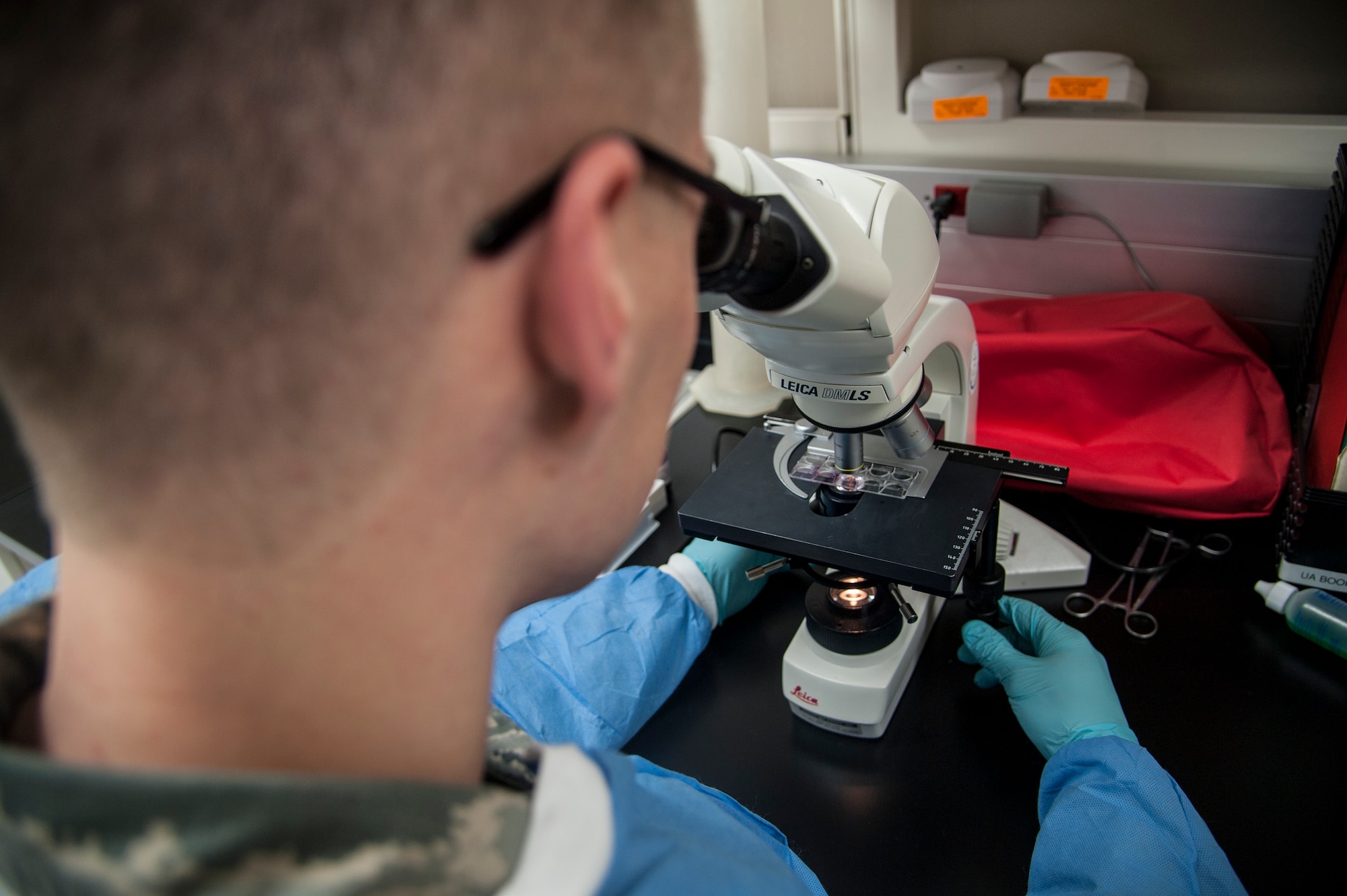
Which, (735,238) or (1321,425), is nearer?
(735,238)

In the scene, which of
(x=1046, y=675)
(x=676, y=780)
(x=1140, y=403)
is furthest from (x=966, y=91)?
(x=676, y=780)

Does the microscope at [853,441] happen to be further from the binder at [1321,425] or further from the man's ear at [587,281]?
the binder at [1321,425]

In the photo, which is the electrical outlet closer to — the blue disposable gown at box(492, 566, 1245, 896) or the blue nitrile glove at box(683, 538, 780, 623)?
the blue nitrile glove at box(683, 538, 780, 623)

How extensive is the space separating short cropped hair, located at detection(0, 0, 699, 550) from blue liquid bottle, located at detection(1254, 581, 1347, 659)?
3.81 feet

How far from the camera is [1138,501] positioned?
134cm

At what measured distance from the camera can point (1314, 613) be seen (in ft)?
3.53

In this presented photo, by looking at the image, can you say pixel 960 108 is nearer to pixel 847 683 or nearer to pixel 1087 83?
pixel 1087 83

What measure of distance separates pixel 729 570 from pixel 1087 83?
107 cm

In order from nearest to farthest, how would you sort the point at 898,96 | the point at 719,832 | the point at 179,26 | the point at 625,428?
1. the point at 179,26
2. the point at 625,428
3. the point at 719,832
4. the point at 898,96

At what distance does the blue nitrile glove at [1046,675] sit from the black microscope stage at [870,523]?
0.11 meters

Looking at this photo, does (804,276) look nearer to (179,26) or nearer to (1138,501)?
(179,26)

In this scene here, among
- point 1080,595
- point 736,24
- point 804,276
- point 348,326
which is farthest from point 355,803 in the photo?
point 736,24

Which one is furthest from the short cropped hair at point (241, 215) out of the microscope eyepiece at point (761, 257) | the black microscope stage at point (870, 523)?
the black microscope stage at point (870, 523)

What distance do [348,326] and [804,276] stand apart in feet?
1.45
